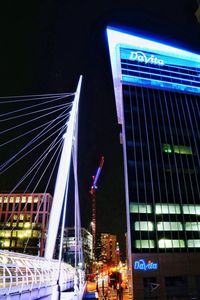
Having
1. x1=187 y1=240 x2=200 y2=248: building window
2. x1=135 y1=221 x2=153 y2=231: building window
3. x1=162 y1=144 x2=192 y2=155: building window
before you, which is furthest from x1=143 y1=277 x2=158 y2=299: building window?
x1=162 y1=144 x2=192 y2=155: building window

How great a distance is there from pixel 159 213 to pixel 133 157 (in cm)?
1273

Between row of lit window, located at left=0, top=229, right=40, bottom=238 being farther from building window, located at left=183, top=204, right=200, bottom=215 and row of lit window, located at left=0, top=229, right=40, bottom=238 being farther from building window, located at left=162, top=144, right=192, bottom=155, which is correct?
building window, located at left=183, top=204, right=200, bottom=215

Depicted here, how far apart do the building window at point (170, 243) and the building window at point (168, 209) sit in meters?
5.44

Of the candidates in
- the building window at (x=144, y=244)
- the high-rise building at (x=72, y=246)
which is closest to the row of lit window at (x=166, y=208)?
the building window at (x=144, y=244)

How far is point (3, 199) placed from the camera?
363 feet

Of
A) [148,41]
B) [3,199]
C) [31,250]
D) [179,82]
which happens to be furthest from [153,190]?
[3,199]

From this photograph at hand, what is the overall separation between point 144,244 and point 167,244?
4640mm

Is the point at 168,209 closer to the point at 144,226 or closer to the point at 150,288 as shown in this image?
the point at 144,226

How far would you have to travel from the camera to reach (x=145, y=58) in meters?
81.4

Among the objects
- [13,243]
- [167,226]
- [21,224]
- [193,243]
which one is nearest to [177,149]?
[167,226]

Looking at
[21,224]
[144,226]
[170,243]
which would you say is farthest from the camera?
[21,224]

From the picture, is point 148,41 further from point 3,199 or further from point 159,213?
point 3,199

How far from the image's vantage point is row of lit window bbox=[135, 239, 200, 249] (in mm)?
54206

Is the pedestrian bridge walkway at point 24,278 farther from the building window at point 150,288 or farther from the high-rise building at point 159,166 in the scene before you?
the high-rise building at point 159,166
